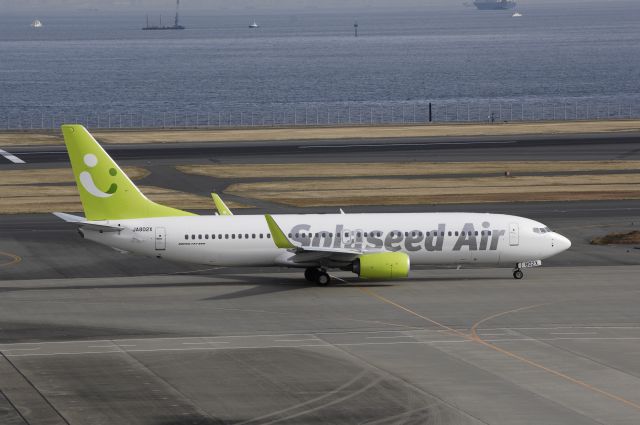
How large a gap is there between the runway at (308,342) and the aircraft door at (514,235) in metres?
2.67

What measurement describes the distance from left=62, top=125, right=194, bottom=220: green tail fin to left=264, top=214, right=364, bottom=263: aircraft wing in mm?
7814

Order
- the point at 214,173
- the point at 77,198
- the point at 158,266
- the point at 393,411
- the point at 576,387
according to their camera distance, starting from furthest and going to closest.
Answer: the point at 214,173 < the point at 77,198 < the point at 158,266 < the point at 576,387 < the point at 393,411

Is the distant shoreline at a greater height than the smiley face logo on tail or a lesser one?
greater

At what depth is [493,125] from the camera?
17725 centimetres

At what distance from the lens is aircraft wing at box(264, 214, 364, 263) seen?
74000mm

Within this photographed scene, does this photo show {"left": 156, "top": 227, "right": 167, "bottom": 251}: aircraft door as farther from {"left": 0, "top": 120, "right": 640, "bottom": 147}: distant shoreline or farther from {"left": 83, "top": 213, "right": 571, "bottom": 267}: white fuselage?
{"left": 0, "top": 120, "right": 640, "bottom": 147}: distant shoreline

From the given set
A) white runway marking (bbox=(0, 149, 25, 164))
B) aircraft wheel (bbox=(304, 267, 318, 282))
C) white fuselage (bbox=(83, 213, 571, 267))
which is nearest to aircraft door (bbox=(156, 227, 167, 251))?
white fuselage (bbox=(83, 213, 571, 267))

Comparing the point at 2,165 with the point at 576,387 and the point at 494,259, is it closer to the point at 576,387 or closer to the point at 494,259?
the point at 494,259

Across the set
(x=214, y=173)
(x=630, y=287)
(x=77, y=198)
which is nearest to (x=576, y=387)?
(x=630, y=287)

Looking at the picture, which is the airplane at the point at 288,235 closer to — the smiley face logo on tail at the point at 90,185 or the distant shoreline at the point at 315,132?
the smiley face logo on tail at the point at 90,185

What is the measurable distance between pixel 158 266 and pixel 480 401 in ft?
131

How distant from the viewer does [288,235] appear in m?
76.7

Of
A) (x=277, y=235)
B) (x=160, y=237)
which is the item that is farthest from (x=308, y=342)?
(x=160, y=237)

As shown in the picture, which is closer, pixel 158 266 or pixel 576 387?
pixel 576 387
